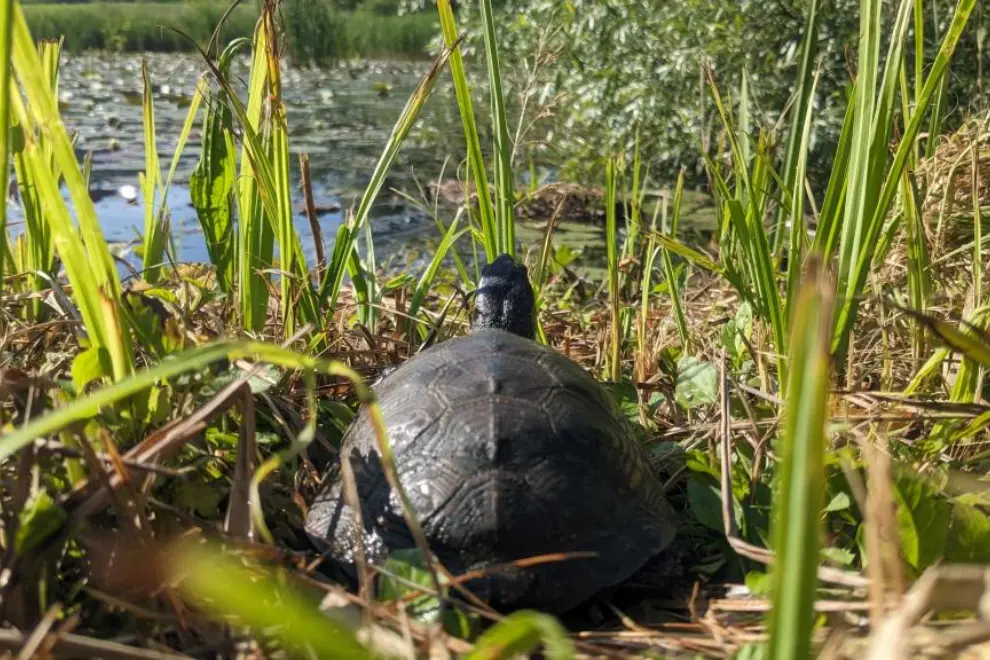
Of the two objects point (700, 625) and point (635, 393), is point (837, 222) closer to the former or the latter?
point (635, 393)

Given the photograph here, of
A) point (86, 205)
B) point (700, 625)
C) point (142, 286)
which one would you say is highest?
point (86, 205)

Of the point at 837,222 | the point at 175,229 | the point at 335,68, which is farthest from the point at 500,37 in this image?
the point at 335,68

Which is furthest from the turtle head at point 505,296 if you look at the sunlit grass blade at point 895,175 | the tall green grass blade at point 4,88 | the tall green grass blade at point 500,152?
the tall green grass blade at point 4,88

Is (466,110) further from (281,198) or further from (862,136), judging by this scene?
(862,136)

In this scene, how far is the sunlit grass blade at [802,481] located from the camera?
0.58 metres

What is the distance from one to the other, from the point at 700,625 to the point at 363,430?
0.63 metres

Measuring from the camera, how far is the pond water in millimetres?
5738

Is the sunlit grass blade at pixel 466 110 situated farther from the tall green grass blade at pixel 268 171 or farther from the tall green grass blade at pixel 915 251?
the tall green grass blade at pixel 915 251

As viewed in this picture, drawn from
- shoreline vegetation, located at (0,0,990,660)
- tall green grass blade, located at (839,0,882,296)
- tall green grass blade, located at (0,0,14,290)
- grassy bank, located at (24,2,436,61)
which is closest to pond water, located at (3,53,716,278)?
shoreline vegetation, located at (0,0,990,660)

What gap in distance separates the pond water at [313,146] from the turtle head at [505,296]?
598 mm

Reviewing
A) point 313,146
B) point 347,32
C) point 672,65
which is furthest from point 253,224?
point 347,32

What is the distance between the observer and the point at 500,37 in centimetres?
743

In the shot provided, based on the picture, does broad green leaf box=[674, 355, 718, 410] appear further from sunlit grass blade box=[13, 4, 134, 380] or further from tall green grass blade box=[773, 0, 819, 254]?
sunlit grass blade box=[13, 4, 134, 380]

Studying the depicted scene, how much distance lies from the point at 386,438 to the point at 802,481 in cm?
62
